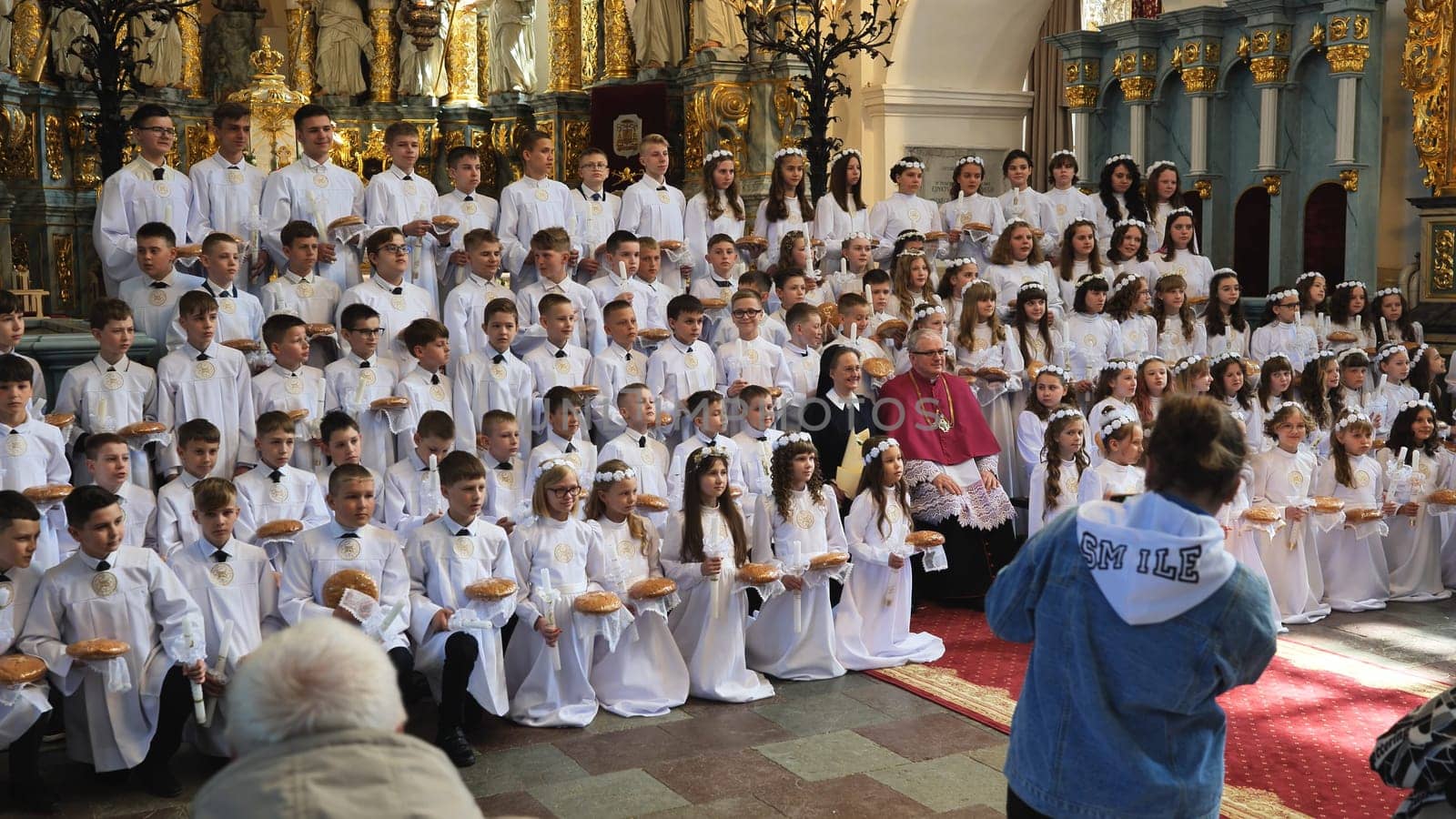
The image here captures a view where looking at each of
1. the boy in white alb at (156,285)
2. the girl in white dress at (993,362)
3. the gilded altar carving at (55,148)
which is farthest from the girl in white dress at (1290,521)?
the gilded altar carving at (55,148)

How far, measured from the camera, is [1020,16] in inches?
565

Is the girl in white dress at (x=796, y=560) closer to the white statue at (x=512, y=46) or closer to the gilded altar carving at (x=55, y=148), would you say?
the gilded altar carving at (x=55, y=148)

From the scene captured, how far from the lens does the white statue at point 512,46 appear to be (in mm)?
16109

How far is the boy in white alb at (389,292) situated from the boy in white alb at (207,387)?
917 millimetres

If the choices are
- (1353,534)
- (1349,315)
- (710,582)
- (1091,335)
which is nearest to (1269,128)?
(1349,315)

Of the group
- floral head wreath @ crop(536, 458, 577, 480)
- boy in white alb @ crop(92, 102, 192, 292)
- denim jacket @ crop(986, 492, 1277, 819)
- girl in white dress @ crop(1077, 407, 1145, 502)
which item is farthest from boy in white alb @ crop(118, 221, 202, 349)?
denim jacket @ crop(986, 492, 1277, 819)

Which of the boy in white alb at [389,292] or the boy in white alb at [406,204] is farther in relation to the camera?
the boy in white alb at [406,204]

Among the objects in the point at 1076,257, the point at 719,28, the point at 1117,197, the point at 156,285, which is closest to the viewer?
the point at 156,285

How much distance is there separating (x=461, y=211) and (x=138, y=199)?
201cm

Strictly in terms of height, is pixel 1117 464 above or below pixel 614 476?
below

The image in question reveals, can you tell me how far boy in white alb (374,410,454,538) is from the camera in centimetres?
699

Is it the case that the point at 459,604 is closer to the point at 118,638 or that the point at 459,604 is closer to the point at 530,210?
the point at 118,638

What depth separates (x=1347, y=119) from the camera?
12.3 meters

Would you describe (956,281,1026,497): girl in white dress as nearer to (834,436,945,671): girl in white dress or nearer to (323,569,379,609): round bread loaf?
(834,436,945,671): girl in white dress
